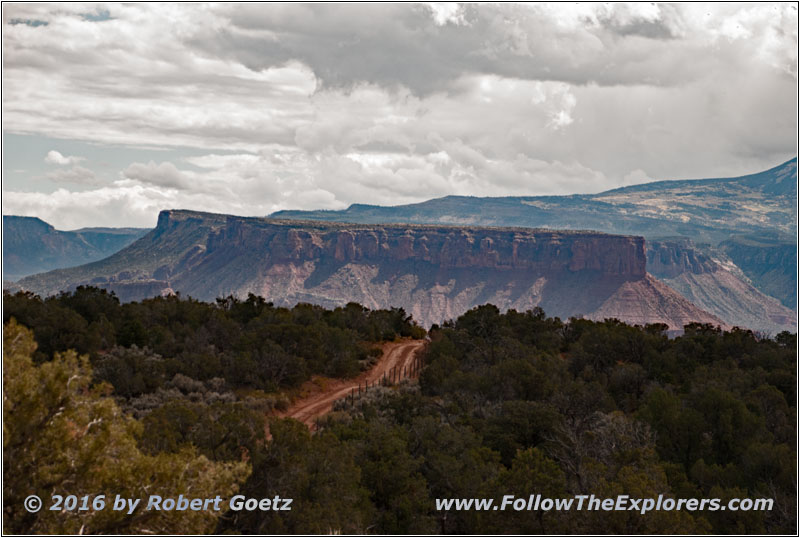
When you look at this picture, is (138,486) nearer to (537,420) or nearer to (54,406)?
(54,406)

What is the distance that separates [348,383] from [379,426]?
28579 millimetres

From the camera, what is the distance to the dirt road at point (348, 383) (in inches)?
2102

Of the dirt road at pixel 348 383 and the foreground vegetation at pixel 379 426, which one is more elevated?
the foreground vegetation at pixel 379 426

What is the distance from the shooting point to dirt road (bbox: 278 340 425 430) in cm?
5339

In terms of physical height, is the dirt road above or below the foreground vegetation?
below

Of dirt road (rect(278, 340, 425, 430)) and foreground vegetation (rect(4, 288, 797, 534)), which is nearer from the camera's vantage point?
foreground vegetation (rect(4, 288, 797, 534))

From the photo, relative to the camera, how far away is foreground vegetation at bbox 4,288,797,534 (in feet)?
57.9

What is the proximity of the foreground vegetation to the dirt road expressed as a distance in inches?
77.5

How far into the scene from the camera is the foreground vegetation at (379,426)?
57.9 ft

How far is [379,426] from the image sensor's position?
3666 centimetres

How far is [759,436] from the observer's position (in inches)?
1631

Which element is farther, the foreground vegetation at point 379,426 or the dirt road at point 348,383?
the dirt road at point 348,383

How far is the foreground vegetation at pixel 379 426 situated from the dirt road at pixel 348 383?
6.46 ft

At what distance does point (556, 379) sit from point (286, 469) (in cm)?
3208
